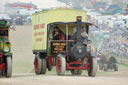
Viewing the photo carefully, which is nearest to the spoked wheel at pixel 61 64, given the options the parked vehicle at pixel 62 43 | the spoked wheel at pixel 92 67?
the parked vehicle at pixel 62 43

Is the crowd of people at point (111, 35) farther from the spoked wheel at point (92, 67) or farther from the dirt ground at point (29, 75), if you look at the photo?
the spoked wheel at point (92, 67)

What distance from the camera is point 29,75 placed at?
2698 cm

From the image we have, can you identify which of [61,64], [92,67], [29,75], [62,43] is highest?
[62,43]

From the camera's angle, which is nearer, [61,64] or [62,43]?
[61,64]

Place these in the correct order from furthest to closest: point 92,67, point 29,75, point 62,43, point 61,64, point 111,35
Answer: point 111,35 < point 29,75 < point 62,43 < point 92,67 < point 61,64

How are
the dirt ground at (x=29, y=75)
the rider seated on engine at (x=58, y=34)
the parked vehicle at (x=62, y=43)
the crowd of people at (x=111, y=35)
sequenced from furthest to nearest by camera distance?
the crowd of people at (x=111, y=35) → the rider seated on engine at (x=58, y=34) → the parked vehicle at (x=62, y=43) → the dirt ground at (x=29, y=75)

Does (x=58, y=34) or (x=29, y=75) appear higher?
(x=58, y=34)

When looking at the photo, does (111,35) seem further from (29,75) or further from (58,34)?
(58,34)

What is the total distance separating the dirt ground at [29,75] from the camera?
19828 millimetres

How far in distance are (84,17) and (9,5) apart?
73.3 meters

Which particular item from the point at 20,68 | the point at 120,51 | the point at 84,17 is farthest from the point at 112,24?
the point at 84,17

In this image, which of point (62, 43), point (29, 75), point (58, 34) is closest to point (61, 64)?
point (62, 43)

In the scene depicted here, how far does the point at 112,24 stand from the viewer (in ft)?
299

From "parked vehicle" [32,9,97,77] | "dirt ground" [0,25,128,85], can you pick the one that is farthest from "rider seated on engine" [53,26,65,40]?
"dirt ground" [0,25,128,85]
